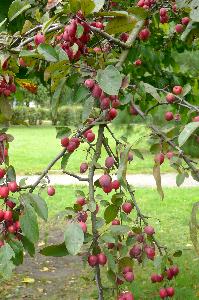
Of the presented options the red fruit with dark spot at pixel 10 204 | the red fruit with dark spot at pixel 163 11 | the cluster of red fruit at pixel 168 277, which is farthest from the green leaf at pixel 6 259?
the red fruit with dark spot at pixel 163 11

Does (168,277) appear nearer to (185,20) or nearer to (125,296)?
(125,296)

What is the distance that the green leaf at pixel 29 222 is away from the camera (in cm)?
141

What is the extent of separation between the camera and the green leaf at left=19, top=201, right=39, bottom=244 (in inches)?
55.4

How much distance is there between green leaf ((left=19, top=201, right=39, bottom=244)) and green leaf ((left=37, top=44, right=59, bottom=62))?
0.40 metres

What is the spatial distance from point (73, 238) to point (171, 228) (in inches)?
226

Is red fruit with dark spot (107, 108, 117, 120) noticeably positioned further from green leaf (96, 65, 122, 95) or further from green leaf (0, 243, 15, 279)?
green leaf (0, 243, 15, 279)

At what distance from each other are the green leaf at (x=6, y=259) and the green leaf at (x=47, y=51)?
19.5 inches

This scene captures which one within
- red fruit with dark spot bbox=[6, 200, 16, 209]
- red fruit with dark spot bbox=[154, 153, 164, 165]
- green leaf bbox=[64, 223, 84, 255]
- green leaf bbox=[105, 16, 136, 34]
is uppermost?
green leaf bbox=[105, 16, 136, 34]

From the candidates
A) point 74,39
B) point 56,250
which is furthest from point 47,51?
point 56,250

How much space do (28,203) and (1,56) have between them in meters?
0.39

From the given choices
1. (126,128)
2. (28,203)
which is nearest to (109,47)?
(28,203)

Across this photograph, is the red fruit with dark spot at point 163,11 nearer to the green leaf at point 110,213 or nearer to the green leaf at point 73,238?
the green leaf at point 110,213

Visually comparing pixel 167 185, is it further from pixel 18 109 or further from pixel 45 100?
pixel 45 100

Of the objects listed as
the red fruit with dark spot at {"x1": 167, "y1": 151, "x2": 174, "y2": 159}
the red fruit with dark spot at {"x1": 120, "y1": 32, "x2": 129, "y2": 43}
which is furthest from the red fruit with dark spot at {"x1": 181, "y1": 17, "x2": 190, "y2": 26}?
the red fruit with dark spot at {"x1": 167, "y1": 151, "x2": 174, "y2": 159}
